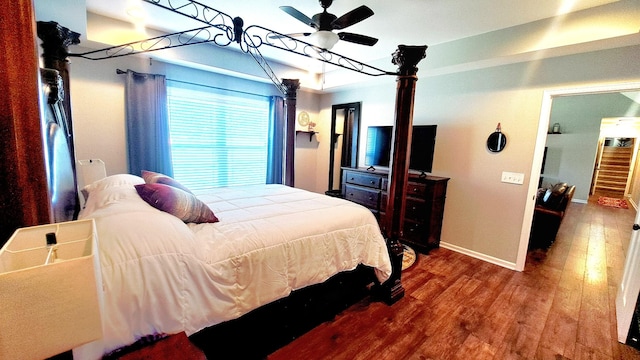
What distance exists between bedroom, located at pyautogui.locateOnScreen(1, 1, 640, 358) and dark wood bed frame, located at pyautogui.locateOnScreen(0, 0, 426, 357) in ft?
3.27

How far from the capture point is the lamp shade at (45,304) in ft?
1.56

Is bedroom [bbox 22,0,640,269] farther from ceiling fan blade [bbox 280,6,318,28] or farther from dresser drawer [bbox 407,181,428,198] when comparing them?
ceiling fan blade [bbox 280,6,318,28]

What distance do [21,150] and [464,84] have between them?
397cm

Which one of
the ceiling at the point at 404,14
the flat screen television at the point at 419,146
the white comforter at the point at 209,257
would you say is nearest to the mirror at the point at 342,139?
the flat screen television at the point at 419,146

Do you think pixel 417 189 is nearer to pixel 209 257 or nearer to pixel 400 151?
pixel 400 151

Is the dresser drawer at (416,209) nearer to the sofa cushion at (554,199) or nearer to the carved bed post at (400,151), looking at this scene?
the carved bed post at (400,151)

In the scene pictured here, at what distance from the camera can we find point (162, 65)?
3.46m

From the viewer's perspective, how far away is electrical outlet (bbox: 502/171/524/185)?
9.85 ft

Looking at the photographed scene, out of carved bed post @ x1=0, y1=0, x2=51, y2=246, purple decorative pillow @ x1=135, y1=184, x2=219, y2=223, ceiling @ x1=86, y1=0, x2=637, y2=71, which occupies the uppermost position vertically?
ceiling @ x1=86, y1=0, x2=637, y2=71

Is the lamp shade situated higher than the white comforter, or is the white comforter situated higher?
the lamp shade

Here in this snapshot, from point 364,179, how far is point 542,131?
2198 millimetres

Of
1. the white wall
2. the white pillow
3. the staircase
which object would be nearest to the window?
the white pillow

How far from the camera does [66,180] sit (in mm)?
1727

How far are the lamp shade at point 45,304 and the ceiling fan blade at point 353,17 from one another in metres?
2.10
